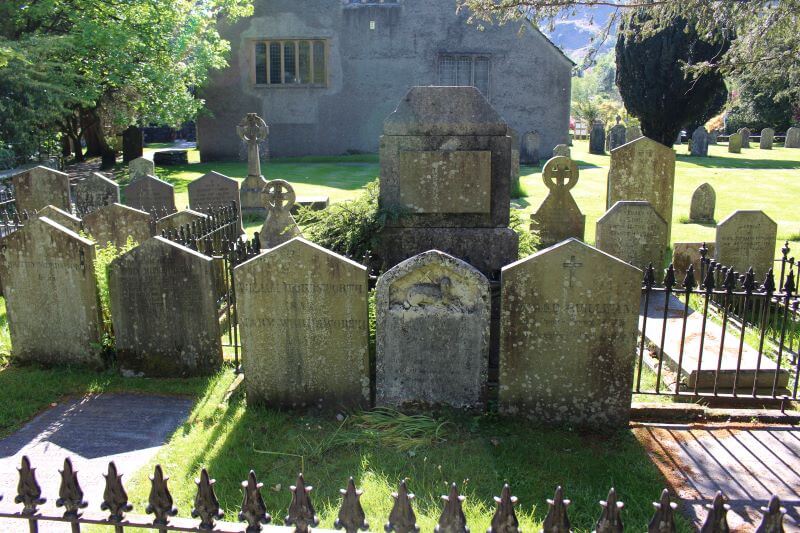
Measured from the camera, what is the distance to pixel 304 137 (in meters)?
28.8

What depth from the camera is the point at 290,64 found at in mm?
28125

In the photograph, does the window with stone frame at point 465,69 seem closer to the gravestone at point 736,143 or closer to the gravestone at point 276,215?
the gravestone at point 736,143

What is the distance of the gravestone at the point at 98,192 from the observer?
1243 cm

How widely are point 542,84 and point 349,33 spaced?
8.39 metres

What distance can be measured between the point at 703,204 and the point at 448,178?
1054 centimetres

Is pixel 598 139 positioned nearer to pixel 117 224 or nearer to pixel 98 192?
pixel 98 192

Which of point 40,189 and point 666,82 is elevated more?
point 666,82

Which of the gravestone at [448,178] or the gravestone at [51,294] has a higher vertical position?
the gravestone at [448,178]

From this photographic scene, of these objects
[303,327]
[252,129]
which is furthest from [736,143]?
[303,327]

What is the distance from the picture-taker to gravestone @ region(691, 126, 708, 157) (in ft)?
102

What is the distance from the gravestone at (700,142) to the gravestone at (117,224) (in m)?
28.5

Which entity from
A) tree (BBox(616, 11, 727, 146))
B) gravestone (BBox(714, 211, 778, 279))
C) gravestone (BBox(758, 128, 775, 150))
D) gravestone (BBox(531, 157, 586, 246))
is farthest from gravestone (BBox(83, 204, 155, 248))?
gravestone (BBox(758, 128, 775, 150))

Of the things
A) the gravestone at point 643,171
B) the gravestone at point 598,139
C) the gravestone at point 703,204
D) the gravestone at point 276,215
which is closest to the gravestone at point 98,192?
the gravestone at point 276,215

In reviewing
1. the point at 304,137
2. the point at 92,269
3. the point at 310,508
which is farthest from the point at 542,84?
the point at 310,508
